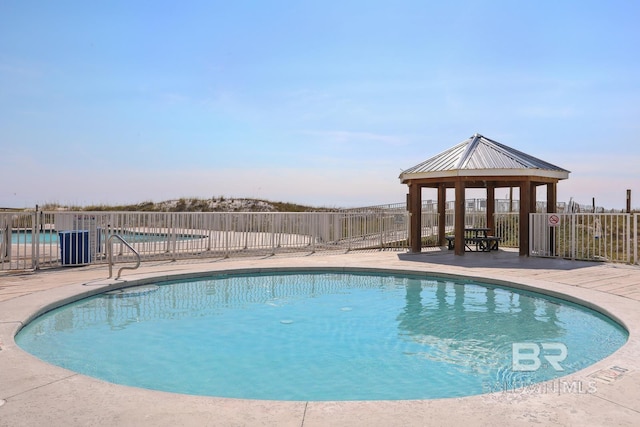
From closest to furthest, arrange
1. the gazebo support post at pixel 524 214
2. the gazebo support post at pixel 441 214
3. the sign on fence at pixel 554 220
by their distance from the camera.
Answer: the sign on fence at pixel 554 220 → the gazebo support post at pixel 524 214 → the gazebo support post at pixel 441 214

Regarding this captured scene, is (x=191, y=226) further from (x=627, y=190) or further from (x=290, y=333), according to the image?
(x=627, y=190)

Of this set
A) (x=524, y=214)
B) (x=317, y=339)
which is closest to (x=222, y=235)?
(x=317, y=339)

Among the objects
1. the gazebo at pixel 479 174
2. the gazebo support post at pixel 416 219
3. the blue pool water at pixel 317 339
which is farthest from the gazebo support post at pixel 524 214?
the blue pool water at pixel 317 339

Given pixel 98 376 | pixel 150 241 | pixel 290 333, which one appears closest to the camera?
pixel 98 376

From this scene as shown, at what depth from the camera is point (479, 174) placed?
13.1m

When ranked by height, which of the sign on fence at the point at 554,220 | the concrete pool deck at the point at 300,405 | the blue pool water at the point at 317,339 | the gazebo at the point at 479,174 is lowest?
the blue pool water at the point at 317,339

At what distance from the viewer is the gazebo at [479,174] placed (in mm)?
13148

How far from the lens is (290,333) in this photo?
6176 mm

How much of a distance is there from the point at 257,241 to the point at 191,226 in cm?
231

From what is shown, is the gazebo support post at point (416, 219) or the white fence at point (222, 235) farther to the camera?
the gazebo support post at point (416, 219)

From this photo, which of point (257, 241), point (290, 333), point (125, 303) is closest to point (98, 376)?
point (290, 333)

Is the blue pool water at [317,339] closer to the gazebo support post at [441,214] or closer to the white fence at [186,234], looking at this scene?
the white fence at [186,234]

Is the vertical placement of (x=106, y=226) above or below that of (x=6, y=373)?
above

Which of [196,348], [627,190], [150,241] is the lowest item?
[196,348]
